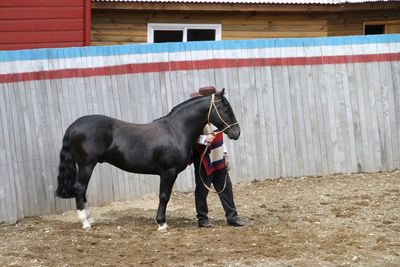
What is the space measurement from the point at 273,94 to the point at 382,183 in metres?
2.16

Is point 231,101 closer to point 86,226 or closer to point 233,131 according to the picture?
point 233,131

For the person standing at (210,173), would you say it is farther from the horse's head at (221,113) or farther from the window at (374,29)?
the window at (374,29)

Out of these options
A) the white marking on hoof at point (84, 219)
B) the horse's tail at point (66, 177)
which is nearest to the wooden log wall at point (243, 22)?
the horse's tail at point (66, 177)

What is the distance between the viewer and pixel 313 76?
1345 cm

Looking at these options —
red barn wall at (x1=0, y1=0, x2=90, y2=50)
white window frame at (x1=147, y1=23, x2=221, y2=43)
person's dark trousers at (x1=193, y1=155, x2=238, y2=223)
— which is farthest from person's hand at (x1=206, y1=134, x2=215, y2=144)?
white window frame at (x1=147, y1=23, x2=221, y2=43)

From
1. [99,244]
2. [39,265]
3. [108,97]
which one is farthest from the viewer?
[108,97]

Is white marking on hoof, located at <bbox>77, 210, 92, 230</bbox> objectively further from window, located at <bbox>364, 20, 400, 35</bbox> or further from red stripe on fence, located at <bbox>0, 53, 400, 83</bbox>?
window, located at <bbox>364, 20, 400, 35</bbox>

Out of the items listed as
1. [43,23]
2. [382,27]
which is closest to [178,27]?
[43,23]

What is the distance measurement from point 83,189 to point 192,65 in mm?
Result: 3102

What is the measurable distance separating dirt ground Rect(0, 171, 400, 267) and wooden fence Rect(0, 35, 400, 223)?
0.41m

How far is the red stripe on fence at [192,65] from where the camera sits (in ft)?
38.0

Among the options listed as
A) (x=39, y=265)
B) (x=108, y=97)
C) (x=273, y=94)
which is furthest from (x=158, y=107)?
(x=39, y=265)

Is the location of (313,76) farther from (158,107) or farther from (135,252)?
(135,252)

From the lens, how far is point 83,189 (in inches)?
414
